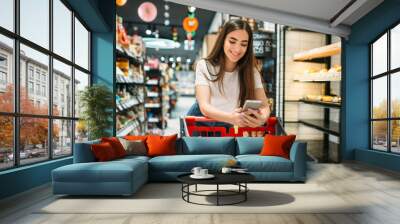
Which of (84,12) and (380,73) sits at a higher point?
(84,12)

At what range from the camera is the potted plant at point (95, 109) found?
6.82 meters

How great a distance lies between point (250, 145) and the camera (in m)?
5.75

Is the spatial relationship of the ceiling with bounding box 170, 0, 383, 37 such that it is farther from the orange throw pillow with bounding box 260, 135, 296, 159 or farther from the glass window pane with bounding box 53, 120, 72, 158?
the glass window pane with bounding box 53, 120, 72, 158

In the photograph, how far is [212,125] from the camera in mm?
5328

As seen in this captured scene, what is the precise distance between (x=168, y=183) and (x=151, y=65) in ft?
24.4

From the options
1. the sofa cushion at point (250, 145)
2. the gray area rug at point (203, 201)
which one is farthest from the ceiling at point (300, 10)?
the gray area rug at point (203, 201)

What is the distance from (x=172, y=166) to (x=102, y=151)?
0.90m

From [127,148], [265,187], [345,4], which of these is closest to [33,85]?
[127,148]

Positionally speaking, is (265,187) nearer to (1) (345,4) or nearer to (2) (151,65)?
(1) (345,4)

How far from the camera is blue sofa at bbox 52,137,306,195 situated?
4215mm

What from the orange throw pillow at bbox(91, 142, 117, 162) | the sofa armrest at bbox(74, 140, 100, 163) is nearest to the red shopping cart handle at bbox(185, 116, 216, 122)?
the orange throw pillow at bbox(91, 142, 117, 162)

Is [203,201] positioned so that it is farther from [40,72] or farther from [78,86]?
[78,86]

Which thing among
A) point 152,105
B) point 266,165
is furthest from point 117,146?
point 152,105

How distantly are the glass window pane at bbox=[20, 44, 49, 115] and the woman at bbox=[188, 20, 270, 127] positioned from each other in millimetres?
2069
